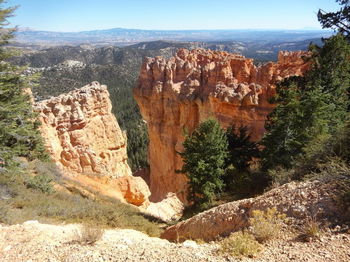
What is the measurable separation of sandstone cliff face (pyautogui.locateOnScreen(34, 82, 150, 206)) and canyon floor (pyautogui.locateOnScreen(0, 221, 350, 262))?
32.9 feet

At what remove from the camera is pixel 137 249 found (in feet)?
17.8

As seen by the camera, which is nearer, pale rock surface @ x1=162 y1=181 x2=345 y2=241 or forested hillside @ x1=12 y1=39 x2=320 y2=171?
pale rock surface @ x1=162 y1=181 x2=345 y2=241

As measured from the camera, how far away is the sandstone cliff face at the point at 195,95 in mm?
23281

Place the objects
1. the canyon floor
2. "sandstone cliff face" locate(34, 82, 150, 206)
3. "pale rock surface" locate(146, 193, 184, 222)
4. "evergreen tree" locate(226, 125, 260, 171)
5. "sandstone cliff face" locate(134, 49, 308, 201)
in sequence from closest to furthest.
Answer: the canyon floor → "evergreen tree" locate(226, 125, 260, 171) → "sandstone cliff face" locate(34, 82, 150, 206) → "pale rock surface" locate(146, 193, 184, 222) → "sandstone cliff face" locate(134, 49, 308, 201)

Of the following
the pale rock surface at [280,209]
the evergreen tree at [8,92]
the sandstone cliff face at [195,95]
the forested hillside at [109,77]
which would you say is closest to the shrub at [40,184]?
the evergreen tree at [8,92]

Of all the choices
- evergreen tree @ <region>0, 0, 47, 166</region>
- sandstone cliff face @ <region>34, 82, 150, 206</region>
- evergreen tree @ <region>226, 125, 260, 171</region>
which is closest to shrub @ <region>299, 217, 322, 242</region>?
evergreen tree @ <region>0, 0, 47, 166</region>

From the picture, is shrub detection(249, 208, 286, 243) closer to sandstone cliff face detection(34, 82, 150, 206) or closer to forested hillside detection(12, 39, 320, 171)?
forested hillside detection(12, 39, 320, 171)

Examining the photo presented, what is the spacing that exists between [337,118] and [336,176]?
9.03 meters

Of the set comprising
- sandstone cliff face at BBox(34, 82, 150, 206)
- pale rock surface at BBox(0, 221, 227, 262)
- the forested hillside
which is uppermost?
pale rock surface at BBox(0, 221, 227, 262)

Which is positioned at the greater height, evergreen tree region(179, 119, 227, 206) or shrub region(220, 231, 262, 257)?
shrub region(220, 231, 262, 257)

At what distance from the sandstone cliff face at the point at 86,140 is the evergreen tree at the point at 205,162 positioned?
5.42m

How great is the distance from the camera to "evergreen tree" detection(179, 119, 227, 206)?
12.9m

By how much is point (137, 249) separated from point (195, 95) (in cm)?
2240

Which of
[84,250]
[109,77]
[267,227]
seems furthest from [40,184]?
[109,77]
